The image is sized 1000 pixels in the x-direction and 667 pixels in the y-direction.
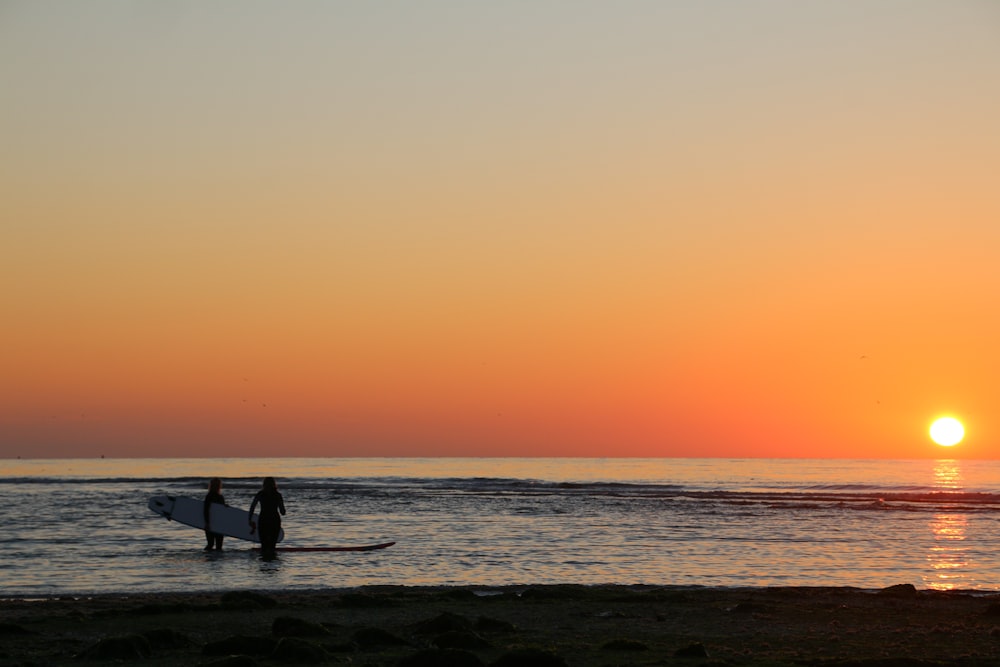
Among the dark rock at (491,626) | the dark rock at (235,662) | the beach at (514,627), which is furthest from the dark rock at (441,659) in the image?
the dark rock at (491,626)

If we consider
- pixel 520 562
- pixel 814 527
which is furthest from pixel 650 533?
pixel 520 562

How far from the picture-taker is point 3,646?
39.5 ft

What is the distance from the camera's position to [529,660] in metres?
10.7

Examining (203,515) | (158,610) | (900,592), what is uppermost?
(203,515)

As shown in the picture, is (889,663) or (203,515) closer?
(889,663)

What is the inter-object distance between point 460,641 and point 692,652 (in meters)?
2.76

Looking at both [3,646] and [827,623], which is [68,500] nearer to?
[3,646]

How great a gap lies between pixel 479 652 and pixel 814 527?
27.7m

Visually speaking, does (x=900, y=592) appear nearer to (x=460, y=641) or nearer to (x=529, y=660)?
(x=460, y=641)

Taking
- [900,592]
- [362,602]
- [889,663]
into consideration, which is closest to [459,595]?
[362,602]

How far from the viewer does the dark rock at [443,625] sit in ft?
43.1

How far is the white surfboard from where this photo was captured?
27750 mm

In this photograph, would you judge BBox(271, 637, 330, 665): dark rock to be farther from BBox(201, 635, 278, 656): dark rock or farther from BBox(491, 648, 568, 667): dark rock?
BBox(491, 648, 568, 667): dark rock

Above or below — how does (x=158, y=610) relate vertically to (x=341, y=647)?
below
